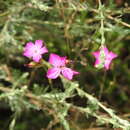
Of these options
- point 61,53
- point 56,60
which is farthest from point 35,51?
point 61,53

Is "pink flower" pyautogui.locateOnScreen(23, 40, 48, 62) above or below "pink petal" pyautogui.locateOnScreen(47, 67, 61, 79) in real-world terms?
above

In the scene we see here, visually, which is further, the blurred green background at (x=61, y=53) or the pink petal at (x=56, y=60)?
the blurred green background at (x=61, y=53)

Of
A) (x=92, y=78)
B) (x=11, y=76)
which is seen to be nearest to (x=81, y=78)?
(x=92, y=78)

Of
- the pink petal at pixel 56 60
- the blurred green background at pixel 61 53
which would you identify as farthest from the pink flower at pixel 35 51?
the blurred green background at pixel 61 53

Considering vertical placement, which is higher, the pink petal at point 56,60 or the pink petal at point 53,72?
the pink petal at point 56,60

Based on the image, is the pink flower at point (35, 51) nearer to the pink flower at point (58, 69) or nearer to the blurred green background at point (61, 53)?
the pink flower at point (58, 69)

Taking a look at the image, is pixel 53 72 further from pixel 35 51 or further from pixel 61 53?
pixel 61 53

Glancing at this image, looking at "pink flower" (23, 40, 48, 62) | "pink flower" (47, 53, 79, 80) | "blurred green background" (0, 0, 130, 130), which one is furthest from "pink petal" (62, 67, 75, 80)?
"blurred green background" (0, 0, 130, 130)

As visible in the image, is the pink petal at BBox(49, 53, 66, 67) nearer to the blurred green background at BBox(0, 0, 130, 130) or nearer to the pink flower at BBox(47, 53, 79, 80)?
the pink flower at BBox(47, 53, 79, 80)
